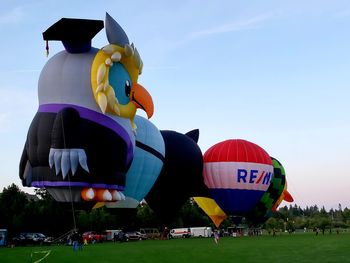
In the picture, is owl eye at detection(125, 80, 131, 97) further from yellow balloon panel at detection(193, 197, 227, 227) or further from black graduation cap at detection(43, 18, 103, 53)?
yellow balloon panel at detection(193, 197, 227, 227)

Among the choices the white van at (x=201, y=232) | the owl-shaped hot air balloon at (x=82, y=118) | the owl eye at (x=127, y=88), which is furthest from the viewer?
the white van at (x=201, y=232)

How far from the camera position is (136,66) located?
19.8m

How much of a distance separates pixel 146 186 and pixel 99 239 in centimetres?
1471

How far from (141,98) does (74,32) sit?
11.5ft

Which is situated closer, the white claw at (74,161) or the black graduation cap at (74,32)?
the white claw at (74,161)

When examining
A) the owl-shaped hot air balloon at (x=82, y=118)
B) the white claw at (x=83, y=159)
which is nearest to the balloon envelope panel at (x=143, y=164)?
the owl-shaped hot air balloon at (x=82, y=118)

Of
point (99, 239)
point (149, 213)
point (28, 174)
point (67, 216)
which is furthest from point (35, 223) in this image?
point (28, 174)

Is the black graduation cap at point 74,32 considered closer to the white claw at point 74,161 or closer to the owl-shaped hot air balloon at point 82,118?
the owl-shaped hot air balloon at point 82,118

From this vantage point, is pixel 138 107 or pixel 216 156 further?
pixel 216 156

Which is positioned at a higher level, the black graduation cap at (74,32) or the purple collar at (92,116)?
the black graduation cap at (74,32)

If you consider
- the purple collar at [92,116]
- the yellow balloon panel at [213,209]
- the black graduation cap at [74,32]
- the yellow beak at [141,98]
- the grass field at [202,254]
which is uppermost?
the black graduation cap at [74,32]

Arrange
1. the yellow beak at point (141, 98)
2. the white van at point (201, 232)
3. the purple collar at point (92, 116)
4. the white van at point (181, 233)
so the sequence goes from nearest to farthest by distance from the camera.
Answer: the purple collar at point (92, 116) < the yellow beak at point (141, 98) < the white van at point (181, 233) < the white van at point (201, 232)

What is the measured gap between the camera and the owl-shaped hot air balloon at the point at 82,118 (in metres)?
17.7

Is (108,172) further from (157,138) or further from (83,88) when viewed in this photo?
(157,138)
